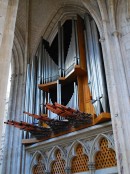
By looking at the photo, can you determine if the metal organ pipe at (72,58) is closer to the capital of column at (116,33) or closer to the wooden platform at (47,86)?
the wooden platform at (47,86)

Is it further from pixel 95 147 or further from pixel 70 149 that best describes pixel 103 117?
pixel 70 149

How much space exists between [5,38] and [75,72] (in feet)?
11.6

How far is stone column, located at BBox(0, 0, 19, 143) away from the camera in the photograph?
5.12m

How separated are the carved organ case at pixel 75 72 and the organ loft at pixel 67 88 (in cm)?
3

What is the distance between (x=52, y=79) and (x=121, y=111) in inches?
162

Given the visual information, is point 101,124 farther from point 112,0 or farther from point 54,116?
point 112,0

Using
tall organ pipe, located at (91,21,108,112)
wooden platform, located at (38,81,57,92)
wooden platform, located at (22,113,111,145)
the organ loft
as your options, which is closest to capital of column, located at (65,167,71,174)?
the organ loft

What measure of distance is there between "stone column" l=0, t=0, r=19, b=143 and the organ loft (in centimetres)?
2

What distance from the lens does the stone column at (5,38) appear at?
5.12 meters

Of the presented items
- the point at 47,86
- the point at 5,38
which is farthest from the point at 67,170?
the point at 5,38

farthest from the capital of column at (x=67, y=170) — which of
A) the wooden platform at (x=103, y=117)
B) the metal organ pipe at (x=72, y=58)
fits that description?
the metal organ pipe at (x=72, y=58)

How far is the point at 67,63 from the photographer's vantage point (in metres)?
9.35

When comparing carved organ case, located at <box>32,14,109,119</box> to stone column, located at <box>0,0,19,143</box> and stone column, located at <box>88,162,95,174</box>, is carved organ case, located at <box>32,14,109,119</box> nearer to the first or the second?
stone column, located at <box>88,162,95,174</box>

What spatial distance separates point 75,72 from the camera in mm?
8703
